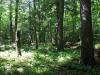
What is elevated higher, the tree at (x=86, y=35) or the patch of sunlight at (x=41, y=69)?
the tree at (x=86, y=35)

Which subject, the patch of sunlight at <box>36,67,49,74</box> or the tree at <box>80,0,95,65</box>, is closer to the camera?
the patch of sunlight at <box>36,67,49,74</box>

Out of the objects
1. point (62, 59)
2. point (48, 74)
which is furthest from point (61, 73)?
point (62, 59)

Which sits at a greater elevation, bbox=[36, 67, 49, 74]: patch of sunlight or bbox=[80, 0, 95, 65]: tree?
bbox=[80, 0, 95, 65]: tree

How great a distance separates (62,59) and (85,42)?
2.51 metres

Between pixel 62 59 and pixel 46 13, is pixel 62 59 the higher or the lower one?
the lower one

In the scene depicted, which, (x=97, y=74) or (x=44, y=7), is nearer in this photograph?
(x=97, y=74)

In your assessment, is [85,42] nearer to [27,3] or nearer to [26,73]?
[26,73]

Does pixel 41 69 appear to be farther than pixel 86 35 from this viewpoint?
No

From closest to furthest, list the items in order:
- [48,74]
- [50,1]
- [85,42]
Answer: [48,74] < [85,42] < [50,1]

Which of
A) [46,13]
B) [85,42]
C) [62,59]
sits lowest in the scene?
[62,59]

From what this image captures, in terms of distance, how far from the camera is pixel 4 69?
10.4 meters

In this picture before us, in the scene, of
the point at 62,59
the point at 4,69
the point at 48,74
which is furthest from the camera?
the point at 62,59

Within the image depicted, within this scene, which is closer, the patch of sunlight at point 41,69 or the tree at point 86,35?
the patch of sunlight at point 41,69

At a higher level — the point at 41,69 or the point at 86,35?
the point at 86,35
